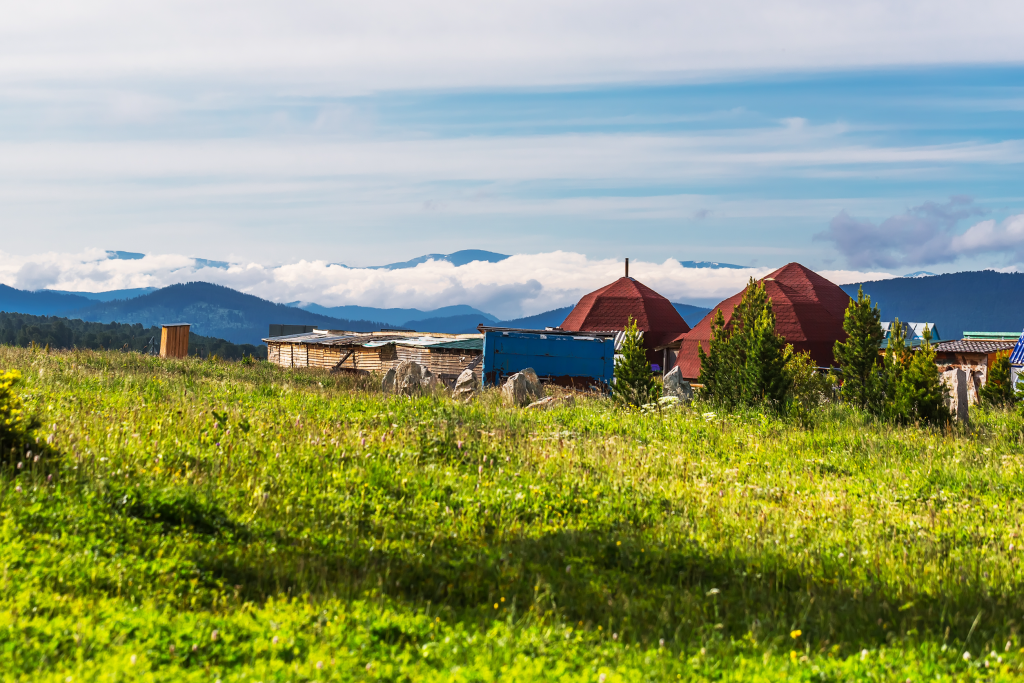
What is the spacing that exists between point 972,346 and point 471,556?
A: 39670 millimetres

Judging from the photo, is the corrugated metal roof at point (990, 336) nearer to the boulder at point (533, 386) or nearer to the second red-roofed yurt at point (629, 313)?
the second red-roofed yurt at point (629, 313)

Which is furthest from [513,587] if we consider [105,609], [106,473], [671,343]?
[671,343]

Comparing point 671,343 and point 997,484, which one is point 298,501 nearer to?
point 997,484

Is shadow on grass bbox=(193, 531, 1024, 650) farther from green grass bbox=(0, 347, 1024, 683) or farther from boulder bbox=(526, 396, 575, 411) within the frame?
boulder bbox=(526, 396, 575, 411)

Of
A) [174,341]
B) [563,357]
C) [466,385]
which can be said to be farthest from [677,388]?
[174,341]

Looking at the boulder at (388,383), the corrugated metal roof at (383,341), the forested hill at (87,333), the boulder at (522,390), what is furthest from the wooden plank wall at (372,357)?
the forested hill at (87,333)

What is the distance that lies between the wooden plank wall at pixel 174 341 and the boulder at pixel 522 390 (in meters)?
14.9

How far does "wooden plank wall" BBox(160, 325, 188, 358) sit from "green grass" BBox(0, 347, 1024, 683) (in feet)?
53.3

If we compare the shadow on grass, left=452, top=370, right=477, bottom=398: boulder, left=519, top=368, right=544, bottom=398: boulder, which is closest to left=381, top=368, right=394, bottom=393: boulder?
left=452, top=370, right=477, bottom=398: boulder

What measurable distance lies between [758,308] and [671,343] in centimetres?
2525

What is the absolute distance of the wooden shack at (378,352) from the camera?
28.2 metres

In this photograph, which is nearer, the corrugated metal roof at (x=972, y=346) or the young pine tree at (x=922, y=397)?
the young pine tree at (x=922, y=397)

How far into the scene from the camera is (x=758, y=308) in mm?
21297

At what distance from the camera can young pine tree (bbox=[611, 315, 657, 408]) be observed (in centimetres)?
1693
